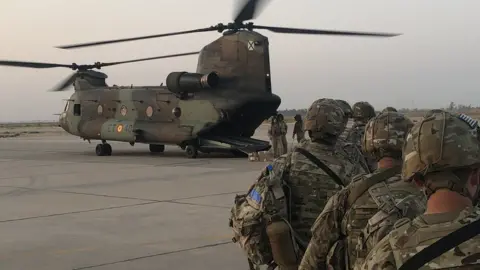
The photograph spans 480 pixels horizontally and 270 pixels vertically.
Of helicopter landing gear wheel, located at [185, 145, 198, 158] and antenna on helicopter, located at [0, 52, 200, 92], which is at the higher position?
antenna on helicopter, located at [0, 52, 200, 92]

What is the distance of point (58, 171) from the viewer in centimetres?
1581

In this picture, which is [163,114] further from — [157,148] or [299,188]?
[299,188]

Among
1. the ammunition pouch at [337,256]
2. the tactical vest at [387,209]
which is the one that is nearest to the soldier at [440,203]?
the tactical vest at [387,209]

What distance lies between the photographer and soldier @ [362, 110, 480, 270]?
178 cm

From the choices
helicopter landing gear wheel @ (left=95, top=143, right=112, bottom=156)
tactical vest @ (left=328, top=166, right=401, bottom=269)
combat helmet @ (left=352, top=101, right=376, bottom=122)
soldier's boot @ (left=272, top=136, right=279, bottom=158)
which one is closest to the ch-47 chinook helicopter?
soldier's boot @ (left=272, top=136, right=279, bottom=158)

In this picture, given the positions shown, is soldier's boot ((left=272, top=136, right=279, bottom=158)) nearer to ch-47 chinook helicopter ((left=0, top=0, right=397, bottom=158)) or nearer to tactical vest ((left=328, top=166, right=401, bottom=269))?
ch-47 chinook helicopter ((left=0, top=0, right=397, bottom=158))

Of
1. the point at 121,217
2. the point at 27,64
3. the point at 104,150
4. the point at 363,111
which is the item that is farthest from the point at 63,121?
the point at 363,111

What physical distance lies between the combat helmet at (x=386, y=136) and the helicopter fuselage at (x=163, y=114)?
48.3 ft

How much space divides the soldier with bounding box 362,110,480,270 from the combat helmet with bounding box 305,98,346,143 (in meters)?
1.84

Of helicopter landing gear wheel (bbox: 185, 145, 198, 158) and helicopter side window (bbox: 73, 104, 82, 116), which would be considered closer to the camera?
helicopter landing gear wheel (bbox: 185, 145, 198, 158)

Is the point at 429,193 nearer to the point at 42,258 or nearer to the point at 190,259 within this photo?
the point at 190,259

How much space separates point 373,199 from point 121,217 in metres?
6.26

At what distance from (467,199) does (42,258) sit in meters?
5.30

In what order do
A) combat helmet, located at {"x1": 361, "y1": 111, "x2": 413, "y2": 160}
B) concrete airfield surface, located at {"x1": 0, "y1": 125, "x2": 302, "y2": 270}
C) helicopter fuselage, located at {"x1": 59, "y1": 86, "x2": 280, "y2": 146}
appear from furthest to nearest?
1. helicopter fuselage, located at {"x1": 59, "y1": 86, "x2": 280, "y2": 146}
2. concrete airfield surface, located at {"x1": 0, "y1": 125, "x2": 302, "y2": 270}
3. combat helmet, located at {"x1": 361, "y1": 111, "x2": 413, "y2": 160}
